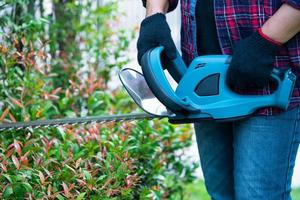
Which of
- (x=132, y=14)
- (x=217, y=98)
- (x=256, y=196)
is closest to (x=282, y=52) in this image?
(x=217, y=98)

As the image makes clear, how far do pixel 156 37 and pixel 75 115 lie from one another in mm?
1391

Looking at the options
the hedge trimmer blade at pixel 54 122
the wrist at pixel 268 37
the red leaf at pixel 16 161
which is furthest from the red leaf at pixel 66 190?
the wrist at pixel 268 37

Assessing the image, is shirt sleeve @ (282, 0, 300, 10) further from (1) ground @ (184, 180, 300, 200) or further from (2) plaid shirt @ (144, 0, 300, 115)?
(1) ground @ (184, 180, 300, 200)

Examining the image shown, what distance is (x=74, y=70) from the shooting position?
387 centimetres

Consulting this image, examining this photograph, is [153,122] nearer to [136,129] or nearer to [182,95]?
[136,129]

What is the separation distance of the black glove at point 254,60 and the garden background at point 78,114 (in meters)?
0.74

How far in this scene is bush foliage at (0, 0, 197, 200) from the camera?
2.44 m

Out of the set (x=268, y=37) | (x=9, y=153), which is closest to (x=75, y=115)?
(x=9, y=153)

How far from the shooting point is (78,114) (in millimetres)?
3508

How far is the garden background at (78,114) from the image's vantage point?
96.3 inches

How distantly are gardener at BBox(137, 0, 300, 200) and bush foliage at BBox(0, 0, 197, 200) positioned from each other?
0.57 m

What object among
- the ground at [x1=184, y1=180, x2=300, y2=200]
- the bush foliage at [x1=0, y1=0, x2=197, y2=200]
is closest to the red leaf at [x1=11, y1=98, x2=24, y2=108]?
the bush foliage at [x1=0, y1=0, x2=197, y2=200]

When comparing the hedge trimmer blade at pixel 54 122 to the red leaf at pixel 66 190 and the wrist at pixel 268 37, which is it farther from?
the wrist at pixel 268 37

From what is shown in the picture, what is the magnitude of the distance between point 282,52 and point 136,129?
128cm
